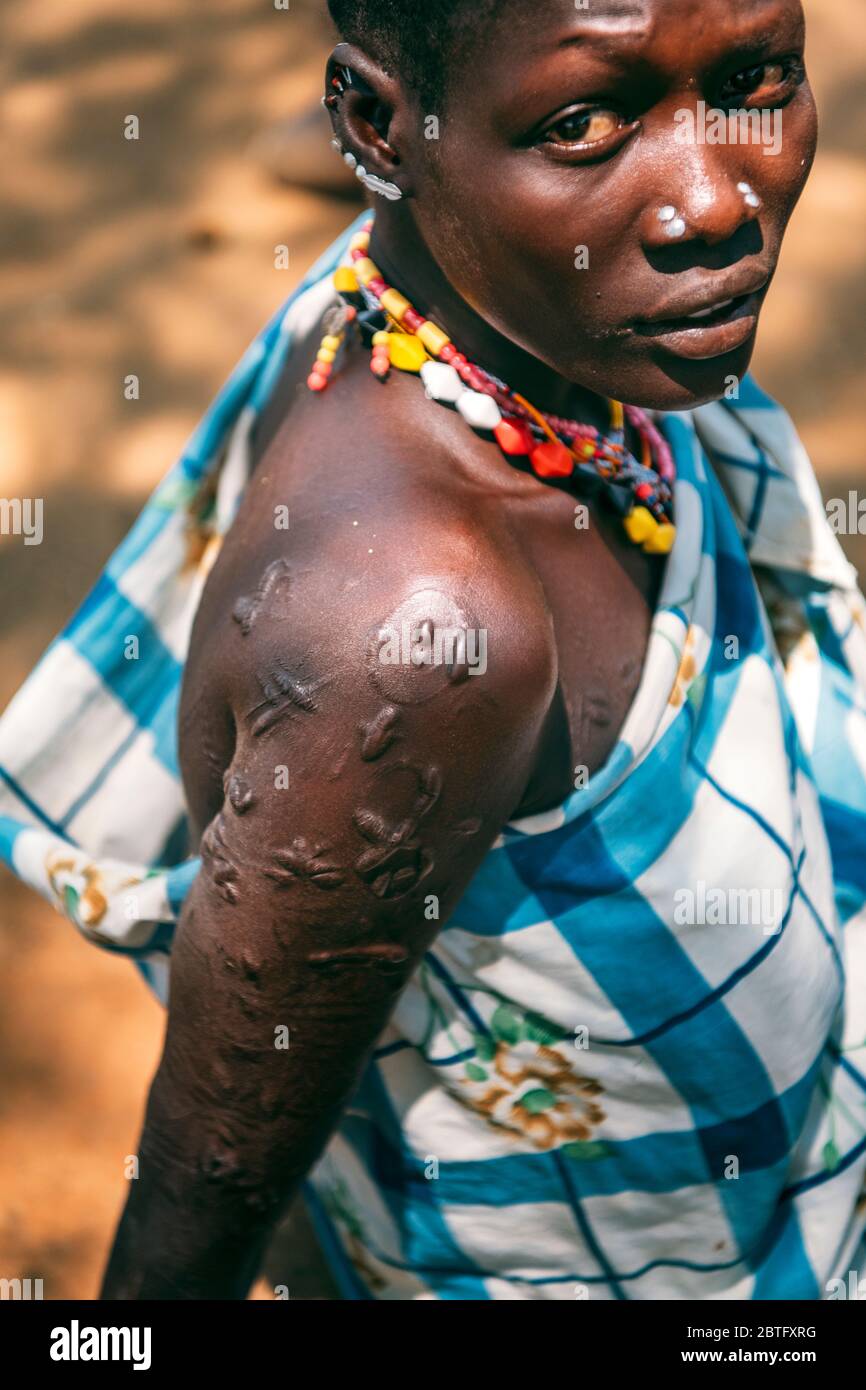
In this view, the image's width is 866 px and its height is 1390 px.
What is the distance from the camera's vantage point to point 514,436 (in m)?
1.38

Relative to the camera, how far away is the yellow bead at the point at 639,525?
154cm

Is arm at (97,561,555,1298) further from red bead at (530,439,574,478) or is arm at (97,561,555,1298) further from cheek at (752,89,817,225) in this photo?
cheek at (752,89,817,225)

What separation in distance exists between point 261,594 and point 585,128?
0.44 metres

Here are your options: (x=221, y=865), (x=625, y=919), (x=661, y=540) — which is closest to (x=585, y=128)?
(x=661, y=540)

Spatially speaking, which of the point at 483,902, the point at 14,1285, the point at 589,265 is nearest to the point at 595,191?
the point at 589,265

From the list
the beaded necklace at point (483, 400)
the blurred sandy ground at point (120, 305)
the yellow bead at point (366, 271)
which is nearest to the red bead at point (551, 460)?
the beaded necklace at point (483, 400)

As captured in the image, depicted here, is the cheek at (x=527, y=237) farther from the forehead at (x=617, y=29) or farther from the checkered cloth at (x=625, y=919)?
the checkered cloth at (x=625, y=919)

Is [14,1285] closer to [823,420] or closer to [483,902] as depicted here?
[483,902]

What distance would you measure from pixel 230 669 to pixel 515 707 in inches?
9.7

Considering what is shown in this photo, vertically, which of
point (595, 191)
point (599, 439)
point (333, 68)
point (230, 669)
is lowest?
point (230, 669)

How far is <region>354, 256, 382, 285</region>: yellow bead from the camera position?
142 centimetres

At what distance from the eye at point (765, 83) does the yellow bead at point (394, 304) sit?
34 centimetres

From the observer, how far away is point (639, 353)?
1231 mm

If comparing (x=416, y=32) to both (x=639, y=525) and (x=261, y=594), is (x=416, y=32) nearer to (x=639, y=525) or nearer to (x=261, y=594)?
(x=261, y=594)
